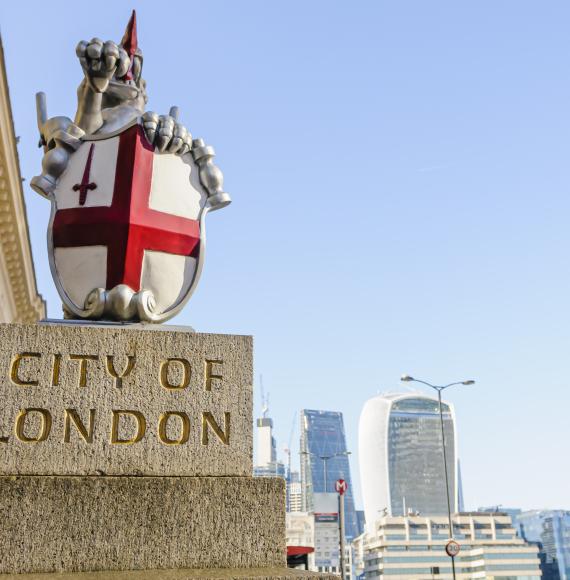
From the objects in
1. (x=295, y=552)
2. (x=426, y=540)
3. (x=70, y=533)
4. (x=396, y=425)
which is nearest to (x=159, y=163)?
(x=70, y=533)

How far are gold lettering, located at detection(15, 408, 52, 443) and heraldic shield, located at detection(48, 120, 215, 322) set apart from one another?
76cm

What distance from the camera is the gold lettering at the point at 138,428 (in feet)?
13.0

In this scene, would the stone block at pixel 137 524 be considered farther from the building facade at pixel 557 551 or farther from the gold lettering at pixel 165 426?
the building facade at pixel 557 551

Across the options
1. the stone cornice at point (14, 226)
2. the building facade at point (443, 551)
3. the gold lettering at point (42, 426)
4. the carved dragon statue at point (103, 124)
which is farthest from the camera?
the building facade at point (443, 551)

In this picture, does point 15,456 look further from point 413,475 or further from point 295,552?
point 413,475

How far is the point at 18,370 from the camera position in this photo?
157 inches

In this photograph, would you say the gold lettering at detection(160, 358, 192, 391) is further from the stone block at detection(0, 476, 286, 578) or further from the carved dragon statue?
the carved dragon statue

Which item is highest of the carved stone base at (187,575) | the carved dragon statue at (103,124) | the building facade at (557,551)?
the carved dragon statue at (103,124)

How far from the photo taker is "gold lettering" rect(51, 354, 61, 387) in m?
3.99

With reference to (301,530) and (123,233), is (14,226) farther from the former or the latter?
(301,530)

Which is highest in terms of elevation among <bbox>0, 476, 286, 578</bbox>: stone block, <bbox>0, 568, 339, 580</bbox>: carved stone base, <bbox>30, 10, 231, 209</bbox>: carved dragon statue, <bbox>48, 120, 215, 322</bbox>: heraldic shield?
<bbox>30, 10, 231, 209</bbox>: carved dragon statue

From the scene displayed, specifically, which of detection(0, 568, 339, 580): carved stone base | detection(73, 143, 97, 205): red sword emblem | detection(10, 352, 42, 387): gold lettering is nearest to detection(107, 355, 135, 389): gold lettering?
detection(10, 352, 42, 387): gold lettering

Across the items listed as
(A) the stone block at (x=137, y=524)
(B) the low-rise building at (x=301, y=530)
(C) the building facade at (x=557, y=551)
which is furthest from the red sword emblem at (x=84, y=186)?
(C) the building facade at (x=557, y=551)

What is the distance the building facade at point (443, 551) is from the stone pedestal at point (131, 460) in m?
140
